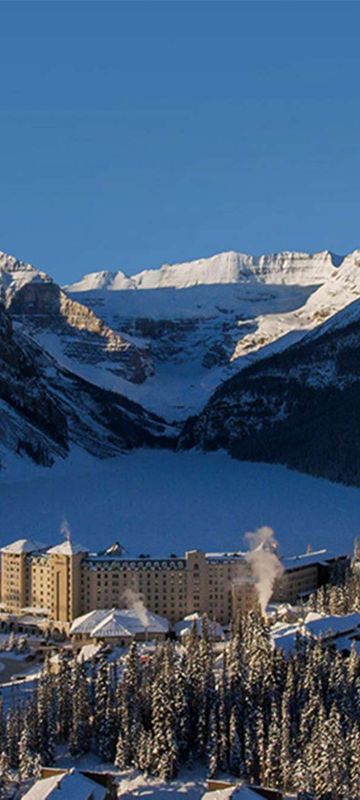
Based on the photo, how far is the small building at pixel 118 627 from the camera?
8231 cm

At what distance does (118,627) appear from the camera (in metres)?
83.2

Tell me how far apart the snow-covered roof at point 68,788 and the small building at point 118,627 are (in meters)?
29.1

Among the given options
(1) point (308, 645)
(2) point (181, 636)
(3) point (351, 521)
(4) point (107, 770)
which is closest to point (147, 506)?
(3) point (351, 521)

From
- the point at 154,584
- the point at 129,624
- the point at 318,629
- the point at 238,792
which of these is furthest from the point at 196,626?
the point at 238,792

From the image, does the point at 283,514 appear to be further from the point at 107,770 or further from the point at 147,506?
the point at 107,770

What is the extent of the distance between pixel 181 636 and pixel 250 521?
207 feet

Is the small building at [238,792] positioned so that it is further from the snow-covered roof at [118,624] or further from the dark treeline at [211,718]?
the snow-covered roof at [118,624]

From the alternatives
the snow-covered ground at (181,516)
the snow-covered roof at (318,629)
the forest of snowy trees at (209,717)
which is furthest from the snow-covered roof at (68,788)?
the snow-covered ground at (181,516)

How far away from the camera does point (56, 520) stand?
14788 cm

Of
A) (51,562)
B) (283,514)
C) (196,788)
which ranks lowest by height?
(196,788)

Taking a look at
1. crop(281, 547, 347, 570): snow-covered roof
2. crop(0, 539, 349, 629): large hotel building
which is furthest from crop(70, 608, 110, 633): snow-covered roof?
crop(281, 547, 347, 570): snow-covered roof

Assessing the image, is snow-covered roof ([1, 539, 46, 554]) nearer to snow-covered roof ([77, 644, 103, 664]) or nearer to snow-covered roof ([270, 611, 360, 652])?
snow-covered roof ([77, 644, 103, 664])

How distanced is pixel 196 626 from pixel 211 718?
21.0 m

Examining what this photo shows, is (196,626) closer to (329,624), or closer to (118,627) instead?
(118,627)
